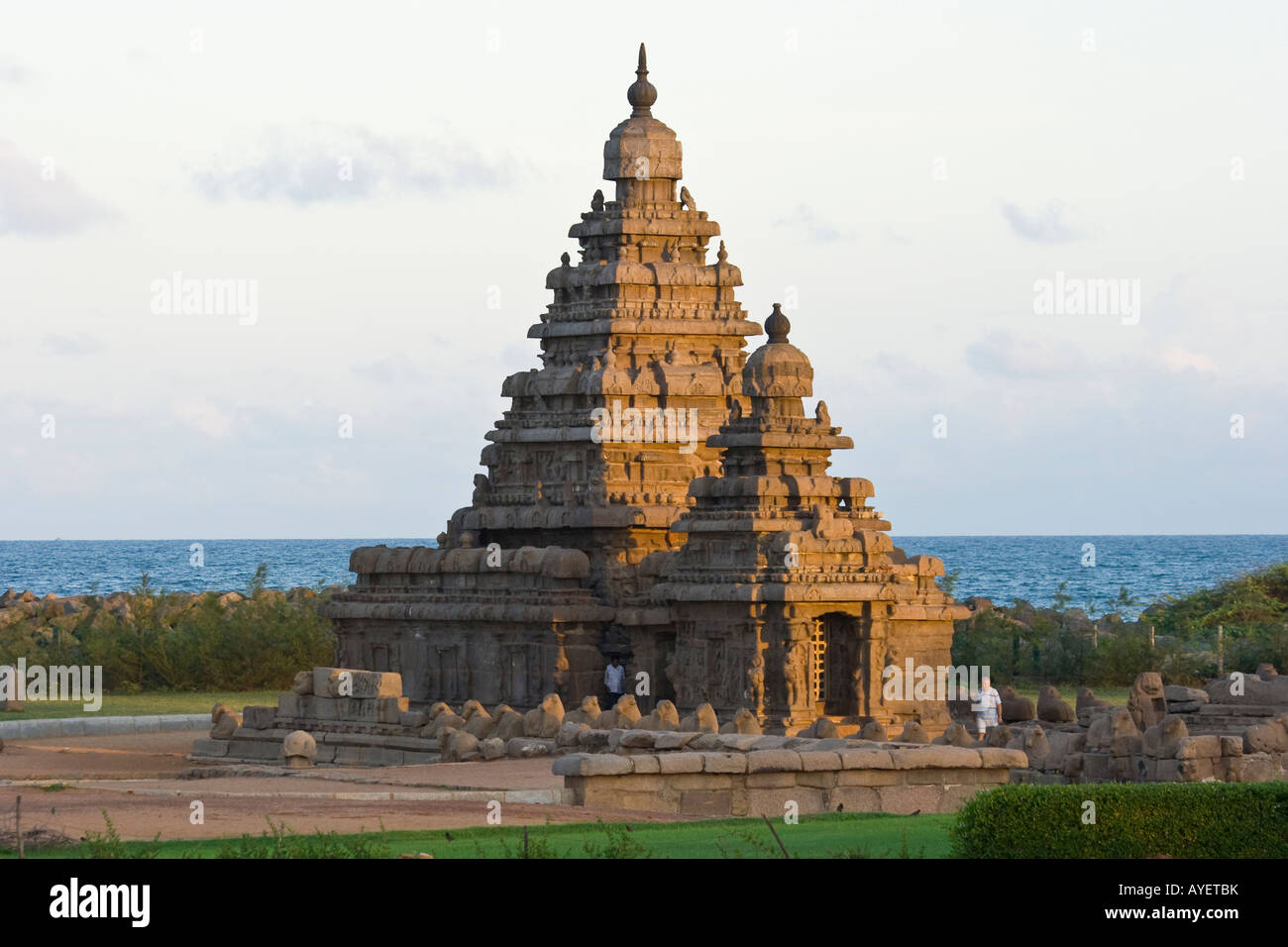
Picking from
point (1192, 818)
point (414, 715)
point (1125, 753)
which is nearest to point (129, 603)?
point (414, 715)

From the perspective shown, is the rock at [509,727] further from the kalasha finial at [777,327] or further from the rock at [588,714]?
the kalasha finial at [777,327]

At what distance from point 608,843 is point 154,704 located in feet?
96.0

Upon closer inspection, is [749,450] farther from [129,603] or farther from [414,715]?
[129,603]

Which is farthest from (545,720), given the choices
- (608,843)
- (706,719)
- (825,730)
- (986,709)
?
(608,843)

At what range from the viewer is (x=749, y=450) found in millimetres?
39344

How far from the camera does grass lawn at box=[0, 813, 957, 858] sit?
64.3 ft

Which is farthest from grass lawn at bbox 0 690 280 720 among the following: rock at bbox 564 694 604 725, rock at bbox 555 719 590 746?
rock at bbox 555 719 590 746

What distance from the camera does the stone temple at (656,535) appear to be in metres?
38.4

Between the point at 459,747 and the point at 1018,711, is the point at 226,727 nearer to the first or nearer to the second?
the point at 459,747

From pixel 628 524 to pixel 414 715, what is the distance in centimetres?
692

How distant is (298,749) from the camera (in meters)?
35.5

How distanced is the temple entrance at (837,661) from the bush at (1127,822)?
1772cm

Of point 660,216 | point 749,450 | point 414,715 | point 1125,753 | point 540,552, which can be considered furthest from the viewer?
point 660,216

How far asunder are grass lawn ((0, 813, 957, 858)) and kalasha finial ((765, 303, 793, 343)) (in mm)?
16341
